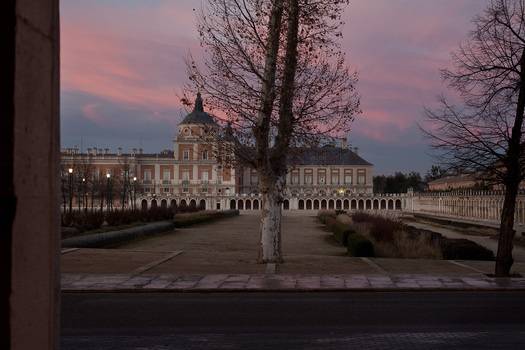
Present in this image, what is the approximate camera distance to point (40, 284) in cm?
246

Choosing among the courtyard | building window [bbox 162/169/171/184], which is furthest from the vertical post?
building window [bbox 162/169/171/184]

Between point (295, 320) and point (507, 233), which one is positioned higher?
point (507, 233)

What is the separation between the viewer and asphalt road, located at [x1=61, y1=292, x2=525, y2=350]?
8.40 metres

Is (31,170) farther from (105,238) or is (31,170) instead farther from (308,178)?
(308,178)

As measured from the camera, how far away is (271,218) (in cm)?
1895

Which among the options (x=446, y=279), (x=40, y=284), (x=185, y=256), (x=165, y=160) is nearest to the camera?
(x=40, y=284)

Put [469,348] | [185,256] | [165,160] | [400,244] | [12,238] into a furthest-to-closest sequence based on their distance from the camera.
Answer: [165,160], [400,244], [185,256], [469,348], [12,238]

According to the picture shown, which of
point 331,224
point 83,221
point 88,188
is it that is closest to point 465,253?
point 331,224

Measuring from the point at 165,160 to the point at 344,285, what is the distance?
128m

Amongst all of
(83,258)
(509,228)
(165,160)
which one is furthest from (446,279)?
(165,160)

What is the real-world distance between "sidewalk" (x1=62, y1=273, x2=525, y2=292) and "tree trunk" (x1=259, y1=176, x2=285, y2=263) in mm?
2753

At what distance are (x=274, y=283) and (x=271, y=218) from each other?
4.33 meters

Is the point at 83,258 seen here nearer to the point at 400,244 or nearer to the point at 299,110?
the point at 299,110

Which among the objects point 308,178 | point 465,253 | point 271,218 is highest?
point 308,178
